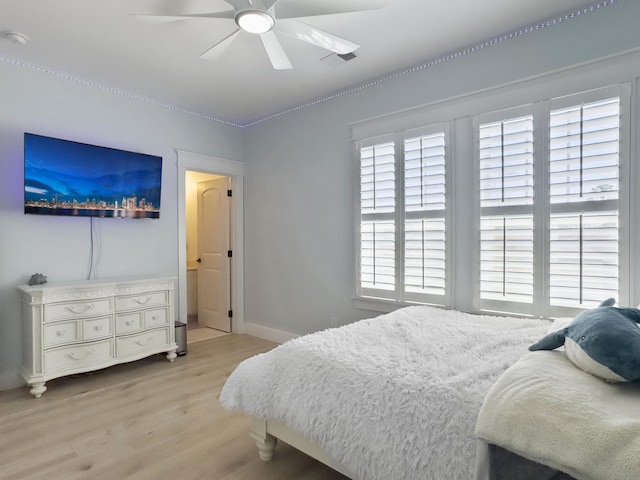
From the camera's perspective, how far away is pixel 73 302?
3068mm

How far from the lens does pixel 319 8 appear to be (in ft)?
6.63

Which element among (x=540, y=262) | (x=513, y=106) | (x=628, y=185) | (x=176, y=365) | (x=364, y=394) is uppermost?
(x=513, y=106)

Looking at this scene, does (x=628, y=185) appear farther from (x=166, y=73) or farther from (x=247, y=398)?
(x=166, y=73)

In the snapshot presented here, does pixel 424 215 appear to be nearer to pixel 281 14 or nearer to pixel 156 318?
pixel 281 14

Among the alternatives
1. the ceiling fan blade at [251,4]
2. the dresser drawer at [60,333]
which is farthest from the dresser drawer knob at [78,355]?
the ceiling fan blade at [251,4]

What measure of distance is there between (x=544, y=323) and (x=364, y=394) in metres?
1.46

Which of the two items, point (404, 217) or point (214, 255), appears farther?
point (214, 255)

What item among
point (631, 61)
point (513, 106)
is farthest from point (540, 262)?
point (631, 61)

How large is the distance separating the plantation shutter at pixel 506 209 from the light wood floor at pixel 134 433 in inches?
69.1

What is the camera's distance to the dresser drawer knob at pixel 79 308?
3.05 metres

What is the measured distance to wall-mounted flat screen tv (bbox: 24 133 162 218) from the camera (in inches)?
121

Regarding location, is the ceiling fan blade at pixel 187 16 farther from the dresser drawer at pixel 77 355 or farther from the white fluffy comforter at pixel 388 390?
the dresser drawer at pixel 77 355

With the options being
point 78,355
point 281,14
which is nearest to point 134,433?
point 78,355

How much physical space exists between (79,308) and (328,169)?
2656 millimetres
